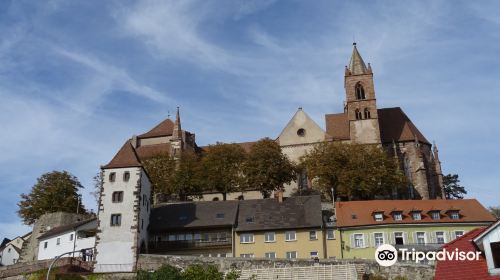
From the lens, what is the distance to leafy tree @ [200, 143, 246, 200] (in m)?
70.8

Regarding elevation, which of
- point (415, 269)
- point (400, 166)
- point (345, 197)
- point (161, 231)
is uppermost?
point (400, 166)

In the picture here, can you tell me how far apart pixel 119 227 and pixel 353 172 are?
96.8 ft

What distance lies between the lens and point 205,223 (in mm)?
54594

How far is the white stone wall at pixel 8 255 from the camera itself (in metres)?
83.5

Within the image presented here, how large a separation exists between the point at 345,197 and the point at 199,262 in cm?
2801

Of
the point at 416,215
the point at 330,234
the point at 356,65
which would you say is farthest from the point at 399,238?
the point at 356,65

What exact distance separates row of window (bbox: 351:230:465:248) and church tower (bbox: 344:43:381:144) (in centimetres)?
2853

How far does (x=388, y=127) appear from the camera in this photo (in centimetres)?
8450

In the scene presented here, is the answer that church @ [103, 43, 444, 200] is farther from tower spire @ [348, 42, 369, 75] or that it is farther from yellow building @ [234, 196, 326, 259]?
yellow building @ [234, 196, 326, 259]

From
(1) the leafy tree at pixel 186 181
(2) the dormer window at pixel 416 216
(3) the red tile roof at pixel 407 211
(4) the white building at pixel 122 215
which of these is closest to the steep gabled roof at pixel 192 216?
(4) the white building at pixel 122 215

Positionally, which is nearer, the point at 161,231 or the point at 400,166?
the point at 161,231

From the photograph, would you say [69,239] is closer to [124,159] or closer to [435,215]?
[124,159]

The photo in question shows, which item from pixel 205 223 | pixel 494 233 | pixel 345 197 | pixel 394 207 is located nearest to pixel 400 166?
pixel 345 197

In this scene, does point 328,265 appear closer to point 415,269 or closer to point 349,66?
point 415,269
